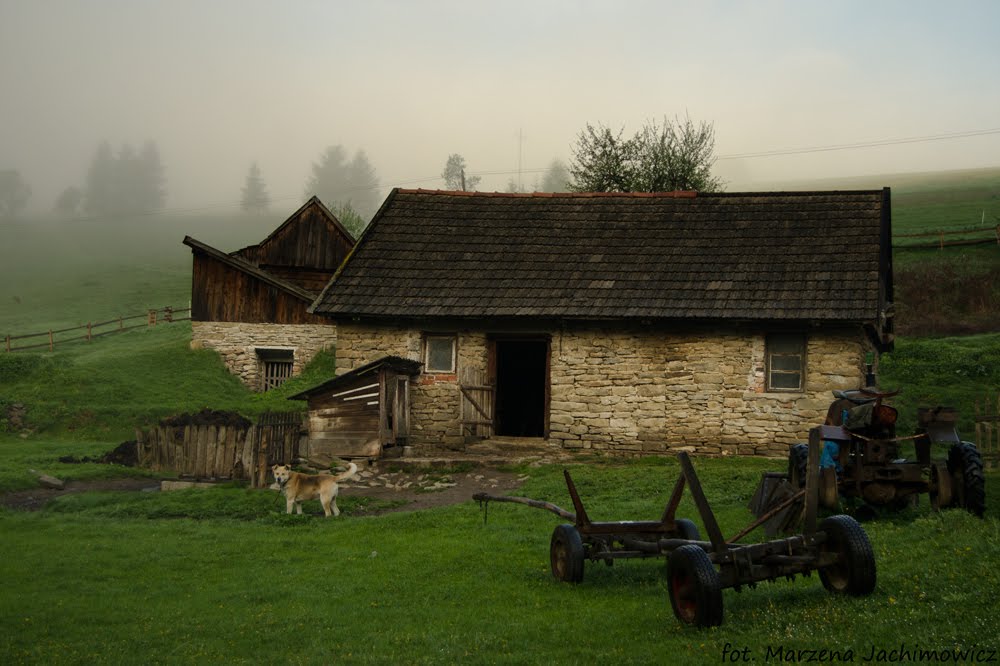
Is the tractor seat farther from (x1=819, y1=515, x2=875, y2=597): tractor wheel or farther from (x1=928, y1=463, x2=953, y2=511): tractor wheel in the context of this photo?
(x1=819, y1=515, x2=875, y2=597): tractor wheel

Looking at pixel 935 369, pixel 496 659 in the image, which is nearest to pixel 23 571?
pixel 496 659

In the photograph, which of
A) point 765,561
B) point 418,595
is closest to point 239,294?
point 418,595

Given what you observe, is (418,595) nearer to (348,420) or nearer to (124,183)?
(348,420)

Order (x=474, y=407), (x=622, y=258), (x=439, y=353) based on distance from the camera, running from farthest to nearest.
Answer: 1. (x=622, y=258)
2. (x=439, y=353)
3. (x=474, y=407)

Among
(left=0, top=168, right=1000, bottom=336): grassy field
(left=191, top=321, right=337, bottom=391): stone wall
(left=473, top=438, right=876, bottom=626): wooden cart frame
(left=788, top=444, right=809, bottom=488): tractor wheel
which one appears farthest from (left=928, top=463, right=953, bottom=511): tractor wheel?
(left=0, top=168, right=1000, bottom=336): grassy field

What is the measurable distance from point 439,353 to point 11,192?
4930 inches

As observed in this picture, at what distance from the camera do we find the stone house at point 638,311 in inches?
848

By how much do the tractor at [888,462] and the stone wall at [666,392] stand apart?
8.38 meters

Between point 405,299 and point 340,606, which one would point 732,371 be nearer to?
point 405,299

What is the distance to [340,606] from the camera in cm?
990

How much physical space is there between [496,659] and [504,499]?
396 centimetres

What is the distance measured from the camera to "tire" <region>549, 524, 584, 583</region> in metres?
9.95

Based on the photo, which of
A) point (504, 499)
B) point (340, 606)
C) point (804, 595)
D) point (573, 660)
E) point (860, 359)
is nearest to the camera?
point (573, 660)

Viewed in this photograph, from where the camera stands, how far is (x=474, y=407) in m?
23.0
